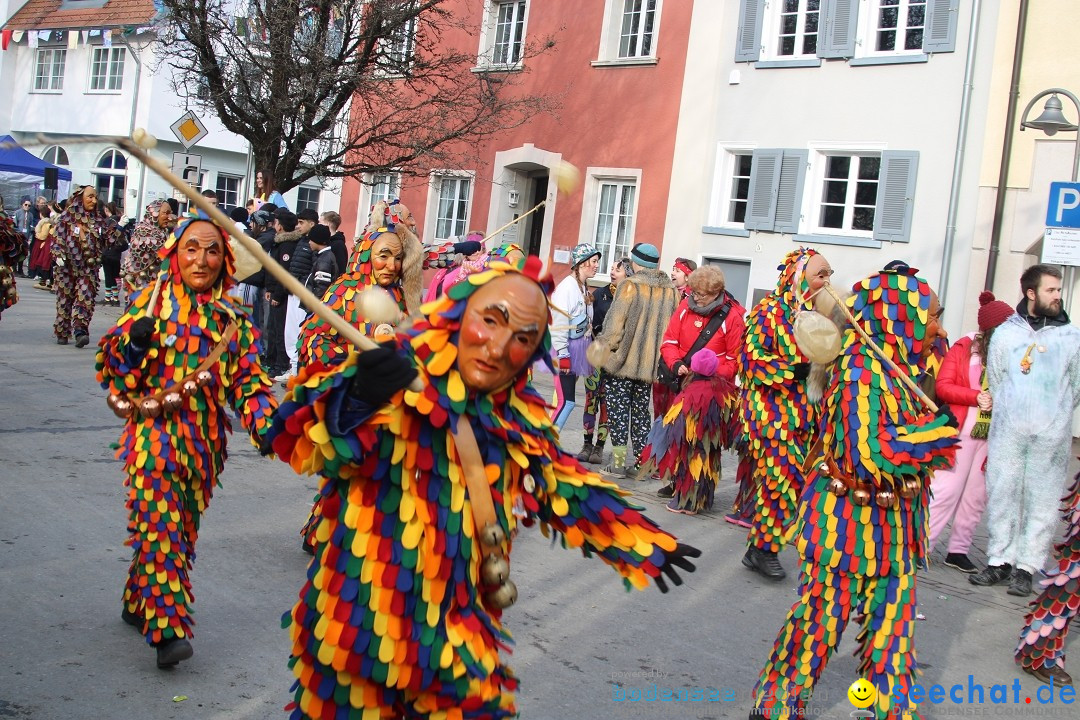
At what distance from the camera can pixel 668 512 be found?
8305 millimetres

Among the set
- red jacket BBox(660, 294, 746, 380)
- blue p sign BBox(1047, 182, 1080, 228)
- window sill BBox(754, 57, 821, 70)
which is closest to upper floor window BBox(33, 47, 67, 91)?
window sill BBox(754, 57, 821, 70)

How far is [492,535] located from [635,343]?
637cm

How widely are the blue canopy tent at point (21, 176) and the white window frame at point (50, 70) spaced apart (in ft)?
26.8

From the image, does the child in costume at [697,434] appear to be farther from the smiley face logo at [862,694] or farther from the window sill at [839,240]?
the window sill at [839,240]

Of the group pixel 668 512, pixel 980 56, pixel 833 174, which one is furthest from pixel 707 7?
pixel 668 512

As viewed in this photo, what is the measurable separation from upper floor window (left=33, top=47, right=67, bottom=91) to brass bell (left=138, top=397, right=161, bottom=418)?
34884mm

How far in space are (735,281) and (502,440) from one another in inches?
603

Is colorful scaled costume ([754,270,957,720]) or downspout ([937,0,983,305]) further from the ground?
downspout ([937,0,983,305])

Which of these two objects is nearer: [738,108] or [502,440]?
[502,440]

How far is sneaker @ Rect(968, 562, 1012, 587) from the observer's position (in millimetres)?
7105

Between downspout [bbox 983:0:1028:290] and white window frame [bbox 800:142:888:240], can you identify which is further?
white window frame [bbox 800:142:888:240]

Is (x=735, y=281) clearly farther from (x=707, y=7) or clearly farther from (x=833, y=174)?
(x=707, y=7)

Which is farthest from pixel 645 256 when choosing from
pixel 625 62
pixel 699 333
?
pixel 625 62

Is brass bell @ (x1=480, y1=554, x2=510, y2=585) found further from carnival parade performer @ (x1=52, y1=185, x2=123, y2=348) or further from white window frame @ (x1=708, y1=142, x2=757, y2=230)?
white window frame @ (x1=708, y1=142, x2=757, y2=230)
